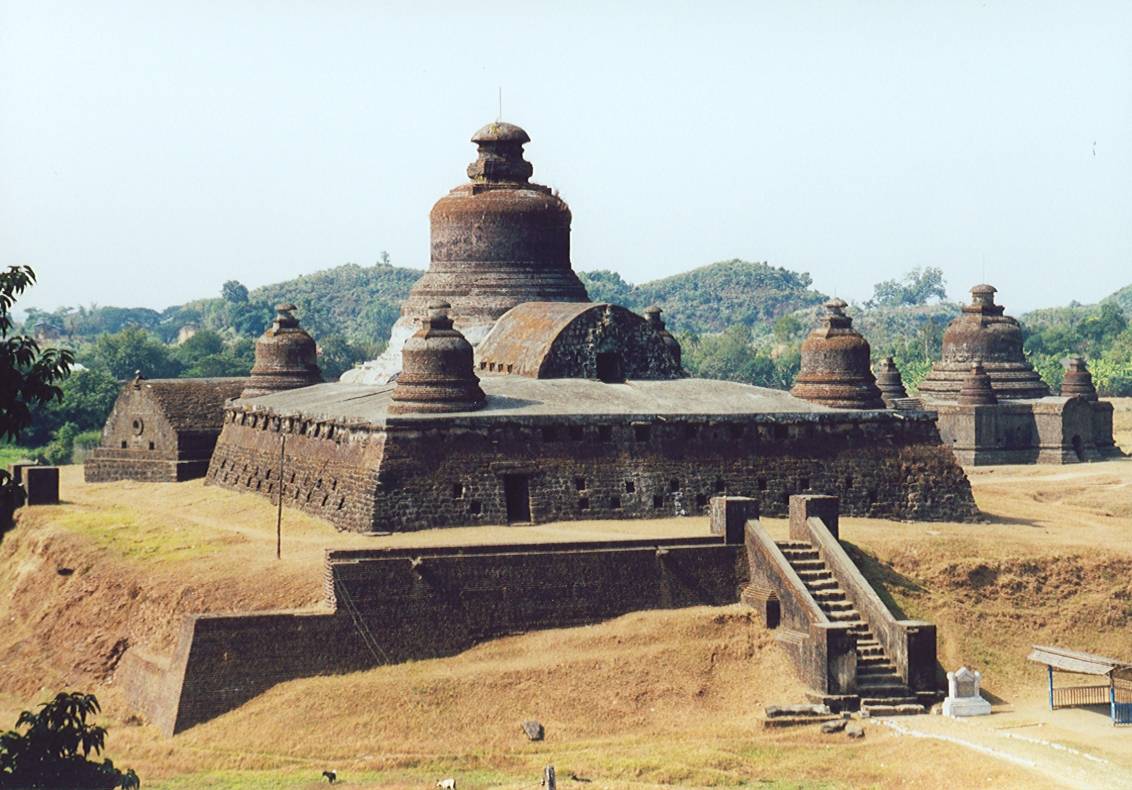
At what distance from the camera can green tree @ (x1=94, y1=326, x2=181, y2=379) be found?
97500 mm

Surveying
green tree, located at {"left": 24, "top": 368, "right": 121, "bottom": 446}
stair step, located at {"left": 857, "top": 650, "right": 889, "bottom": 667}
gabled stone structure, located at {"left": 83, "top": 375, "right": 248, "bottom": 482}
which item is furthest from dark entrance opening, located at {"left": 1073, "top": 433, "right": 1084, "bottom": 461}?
green tree, located at {"left": 24, "top": 368, "right": 121, "bottom": 446}

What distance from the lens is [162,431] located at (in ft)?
164

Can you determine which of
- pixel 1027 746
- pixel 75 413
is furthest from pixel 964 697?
pixel 75 413

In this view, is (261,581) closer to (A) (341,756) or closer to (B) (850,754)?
(A) (341,756)

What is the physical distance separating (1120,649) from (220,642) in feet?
47.9

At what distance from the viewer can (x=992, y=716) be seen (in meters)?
31.5

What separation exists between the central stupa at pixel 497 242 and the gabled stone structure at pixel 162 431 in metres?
4.68

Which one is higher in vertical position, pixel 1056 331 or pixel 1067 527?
pixel 1056 331

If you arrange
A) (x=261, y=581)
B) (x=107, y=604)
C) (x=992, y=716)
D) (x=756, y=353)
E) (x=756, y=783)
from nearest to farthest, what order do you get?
(x=756, y=783) < (x=992, y=716) < (x=261, y=581) < (x=107, y=604) < (x=756, y=353)

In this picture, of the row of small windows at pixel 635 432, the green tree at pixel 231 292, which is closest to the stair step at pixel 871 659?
the row of small windows at pixel 635 432

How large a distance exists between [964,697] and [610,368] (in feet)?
42.3

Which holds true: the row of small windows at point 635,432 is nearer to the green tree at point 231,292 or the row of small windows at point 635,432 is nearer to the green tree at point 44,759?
the green tree at point 44,759

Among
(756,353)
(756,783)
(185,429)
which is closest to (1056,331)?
(756,353)

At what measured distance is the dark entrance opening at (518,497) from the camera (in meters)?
37.0
